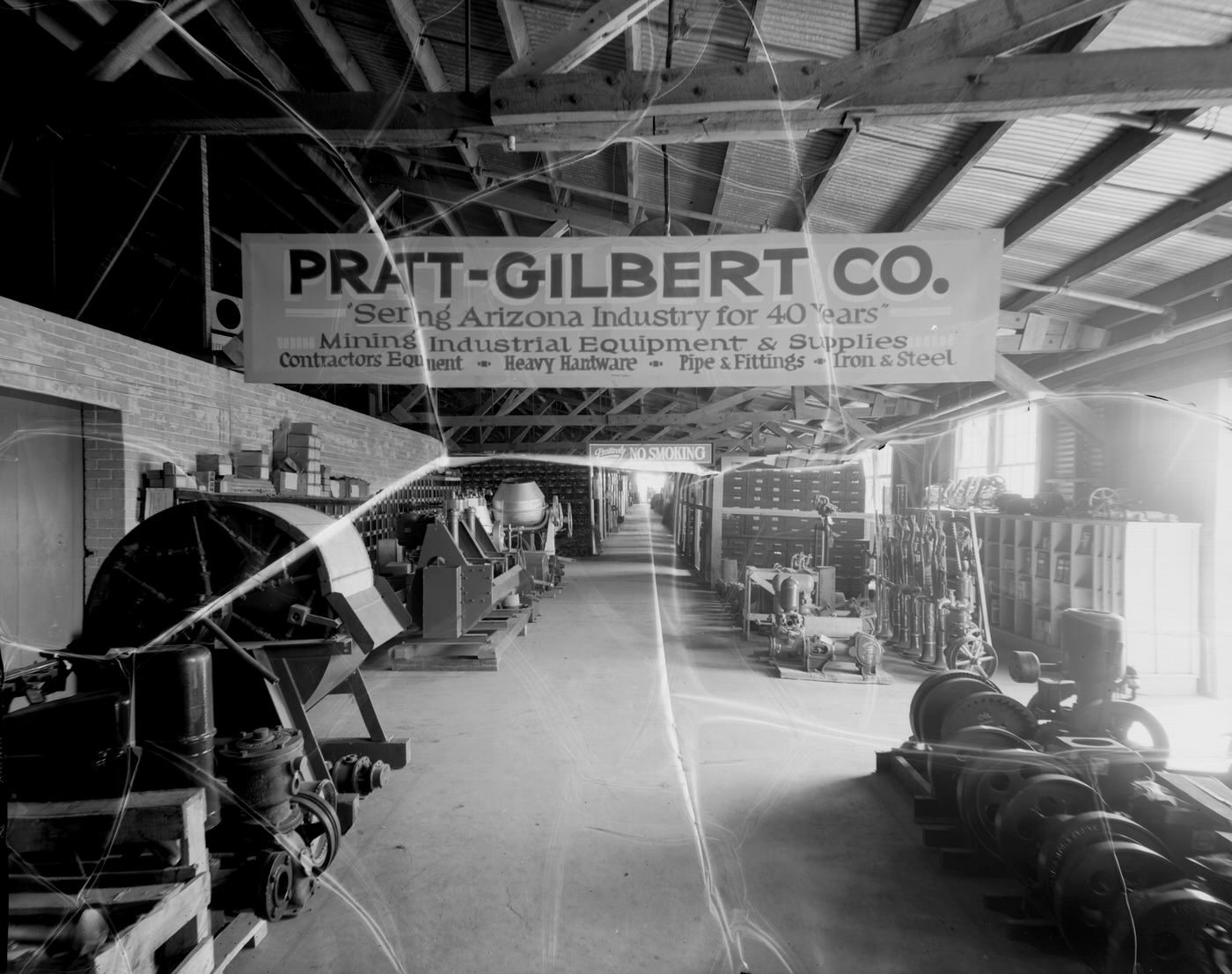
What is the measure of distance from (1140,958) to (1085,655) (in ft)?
6.45

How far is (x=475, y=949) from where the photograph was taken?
282 cm

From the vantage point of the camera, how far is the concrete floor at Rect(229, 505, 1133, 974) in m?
2.83

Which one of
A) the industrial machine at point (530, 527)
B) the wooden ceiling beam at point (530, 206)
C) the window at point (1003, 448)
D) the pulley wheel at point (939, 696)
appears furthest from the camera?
the industrial machine at point (530, 527)

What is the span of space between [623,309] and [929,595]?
6447 millimetres

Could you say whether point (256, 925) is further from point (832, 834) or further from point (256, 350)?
point (832, 834)

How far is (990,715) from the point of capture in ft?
13.1

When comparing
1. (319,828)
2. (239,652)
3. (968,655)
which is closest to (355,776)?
(319,828)

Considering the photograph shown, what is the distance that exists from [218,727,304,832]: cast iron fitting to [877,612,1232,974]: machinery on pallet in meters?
3.35

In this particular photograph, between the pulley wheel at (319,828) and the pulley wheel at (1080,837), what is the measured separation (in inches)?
128

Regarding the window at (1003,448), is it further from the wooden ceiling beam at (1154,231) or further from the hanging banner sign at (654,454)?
the wooden ceiling beam at (1154,231)

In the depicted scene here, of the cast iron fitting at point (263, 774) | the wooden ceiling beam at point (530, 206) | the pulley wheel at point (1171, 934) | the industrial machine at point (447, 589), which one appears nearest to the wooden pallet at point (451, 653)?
the industrial machine at point (447, 589)

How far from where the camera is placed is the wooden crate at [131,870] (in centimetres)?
210

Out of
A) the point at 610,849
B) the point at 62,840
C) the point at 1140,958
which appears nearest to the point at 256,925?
the point at 62,840

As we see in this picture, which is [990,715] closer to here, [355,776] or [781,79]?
[781,79]
